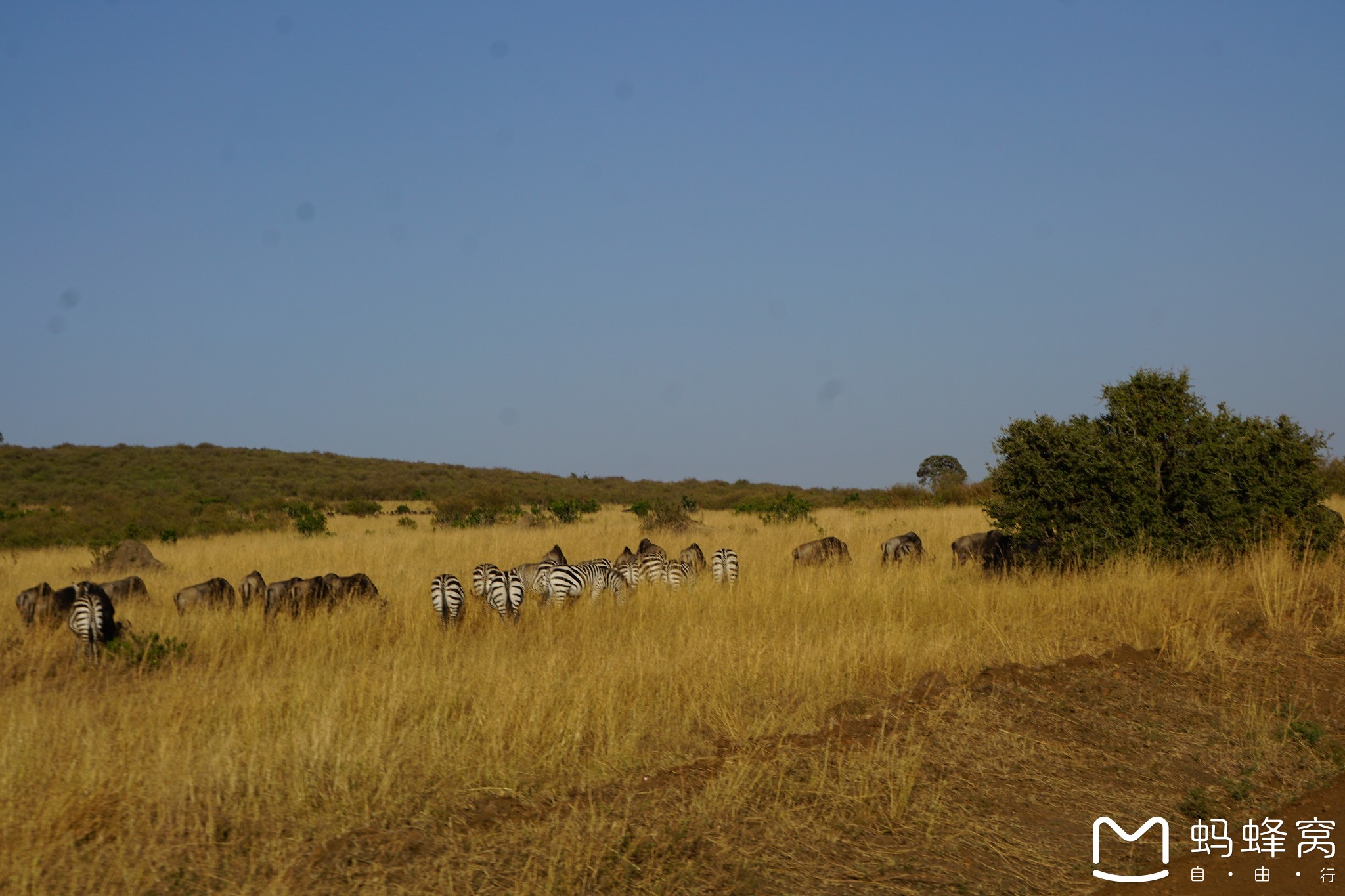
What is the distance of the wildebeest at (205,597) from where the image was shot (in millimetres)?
12844

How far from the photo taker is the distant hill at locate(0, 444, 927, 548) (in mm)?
30297

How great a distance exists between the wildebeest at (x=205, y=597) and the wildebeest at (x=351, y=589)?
1.49 meters

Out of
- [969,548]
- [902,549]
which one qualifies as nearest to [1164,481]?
[969,548]

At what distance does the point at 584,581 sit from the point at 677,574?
5.86 feet

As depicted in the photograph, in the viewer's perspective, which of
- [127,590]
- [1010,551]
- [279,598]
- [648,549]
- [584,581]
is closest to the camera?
[279,598]

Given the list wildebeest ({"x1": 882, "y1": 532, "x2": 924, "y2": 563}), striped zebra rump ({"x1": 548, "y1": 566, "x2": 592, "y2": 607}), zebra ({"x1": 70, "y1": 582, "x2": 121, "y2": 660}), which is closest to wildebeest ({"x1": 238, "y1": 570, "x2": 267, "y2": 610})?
zebra ({"x1": 70, "y1": 582, "x2": 121, "y2": 660})

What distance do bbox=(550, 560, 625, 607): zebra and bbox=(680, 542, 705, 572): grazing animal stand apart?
2.48 m

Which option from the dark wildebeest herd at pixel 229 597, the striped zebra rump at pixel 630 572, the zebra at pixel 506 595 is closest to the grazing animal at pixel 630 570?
the striped zebra rump at pixel 630 572

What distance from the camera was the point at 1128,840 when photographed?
5062mm

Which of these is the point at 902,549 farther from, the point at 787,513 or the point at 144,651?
the point at 144,651

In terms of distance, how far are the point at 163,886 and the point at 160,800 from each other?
3.21 ft

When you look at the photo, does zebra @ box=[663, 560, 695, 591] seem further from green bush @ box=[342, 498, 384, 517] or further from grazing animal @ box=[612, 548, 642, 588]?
green bush @ box=[342, 498, 384, 517]

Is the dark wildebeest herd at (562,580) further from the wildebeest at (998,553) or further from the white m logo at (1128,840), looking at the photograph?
the white m logo at (1128,840)

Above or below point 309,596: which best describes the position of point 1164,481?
above
